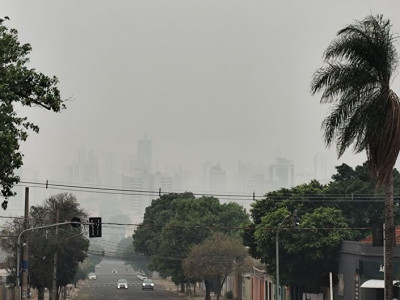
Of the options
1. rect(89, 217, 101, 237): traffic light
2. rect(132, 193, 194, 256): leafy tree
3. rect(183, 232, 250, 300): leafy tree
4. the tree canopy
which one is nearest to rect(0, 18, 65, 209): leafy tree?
rect(89, 217, 101, 237): traffic light

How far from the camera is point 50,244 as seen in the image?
10194 cm

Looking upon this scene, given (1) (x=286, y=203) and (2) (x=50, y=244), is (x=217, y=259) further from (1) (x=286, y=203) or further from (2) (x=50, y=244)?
(2) (x=50, y=244)

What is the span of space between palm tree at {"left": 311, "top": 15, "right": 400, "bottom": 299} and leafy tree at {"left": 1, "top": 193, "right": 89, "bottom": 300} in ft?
216

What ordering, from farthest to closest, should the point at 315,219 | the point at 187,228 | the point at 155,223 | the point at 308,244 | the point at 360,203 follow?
the point at 155,223 < the point at 187,228 < the point at 360,203 < the point at 315,219 < the point at 308,244

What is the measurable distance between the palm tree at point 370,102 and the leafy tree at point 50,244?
6597 cm

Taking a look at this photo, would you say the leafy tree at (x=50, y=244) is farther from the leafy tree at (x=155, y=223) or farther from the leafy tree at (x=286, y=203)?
the leafy tree at (x=155, y=223)

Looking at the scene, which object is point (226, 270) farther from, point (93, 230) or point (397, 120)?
point (397, 120)

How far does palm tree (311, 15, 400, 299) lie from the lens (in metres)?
34.3

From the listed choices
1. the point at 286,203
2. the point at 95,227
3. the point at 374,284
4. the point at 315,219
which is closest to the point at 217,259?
→ the point at 286,203

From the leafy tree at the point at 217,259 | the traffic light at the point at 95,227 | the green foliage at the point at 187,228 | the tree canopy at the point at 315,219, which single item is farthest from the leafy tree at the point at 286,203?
the green foliage at the point at 187,228

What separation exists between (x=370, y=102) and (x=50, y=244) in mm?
71679

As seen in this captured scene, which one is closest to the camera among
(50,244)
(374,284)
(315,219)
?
(374,284)

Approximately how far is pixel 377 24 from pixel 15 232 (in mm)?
77169

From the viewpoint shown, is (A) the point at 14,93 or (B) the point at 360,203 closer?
(A) the point at 14,93
